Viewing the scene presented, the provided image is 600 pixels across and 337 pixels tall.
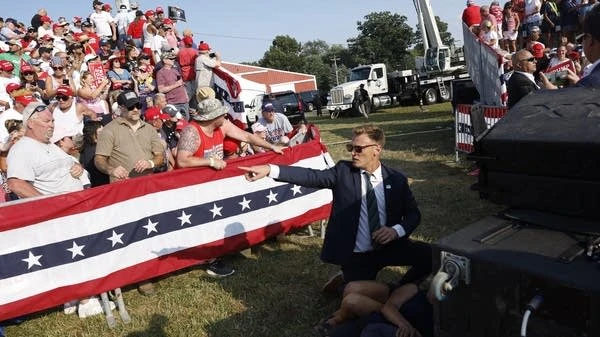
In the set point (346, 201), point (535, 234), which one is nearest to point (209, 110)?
point (346, 201)

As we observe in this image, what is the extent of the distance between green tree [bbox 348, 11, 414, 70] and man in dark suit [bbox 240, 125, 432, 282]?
65940 mm

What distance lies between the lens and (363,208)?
3564mm

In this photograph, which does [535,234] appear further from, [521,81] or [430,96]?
[430,96]

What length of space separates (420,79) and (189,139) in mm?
21505

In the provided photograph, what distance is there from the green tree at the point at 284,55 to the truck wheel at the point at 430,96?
57.2m

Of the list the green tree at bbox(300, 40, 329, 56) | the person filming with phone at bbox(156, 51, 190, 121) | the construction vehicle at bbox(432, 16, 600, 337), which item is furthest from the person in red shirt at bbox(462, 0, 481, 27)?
the green tree at bbox(300, 40, 329, 56)

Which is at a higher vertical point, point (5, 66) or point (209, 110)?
point (5, 66)

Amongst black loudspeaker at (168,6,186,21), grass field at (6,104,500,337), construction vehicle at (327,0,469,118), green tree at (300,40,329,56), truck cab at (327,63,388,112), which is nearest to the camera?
grass field at (6,104,500,337)

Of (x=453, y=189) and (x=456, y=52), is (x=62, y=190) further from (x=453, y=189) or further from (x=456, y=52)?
(x=456, y=52)

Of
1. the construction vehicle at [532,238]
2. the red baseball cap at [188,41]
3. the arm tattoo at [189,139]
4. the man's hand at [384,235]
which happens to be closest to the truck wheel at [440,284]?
the construction vehicle at [532,238]

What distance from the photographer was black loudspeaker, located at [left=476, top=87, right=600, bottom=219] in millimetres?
1802

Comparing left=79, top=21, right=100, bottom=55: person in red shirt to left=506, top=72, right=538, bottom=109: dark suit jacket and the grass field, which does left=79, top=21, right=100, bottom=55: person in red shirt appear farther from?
left=506, top=72, right=538, bottom=109: dark suit jacket

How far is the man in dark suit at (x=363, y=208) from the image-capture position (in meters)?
3.47

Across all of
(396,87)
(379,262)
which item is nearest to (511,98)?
(379,262)
